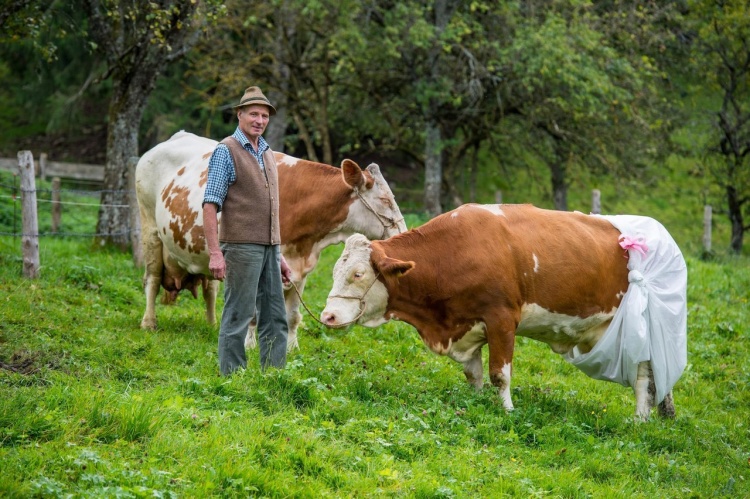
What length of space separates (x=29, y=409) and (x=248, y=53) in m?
18.8

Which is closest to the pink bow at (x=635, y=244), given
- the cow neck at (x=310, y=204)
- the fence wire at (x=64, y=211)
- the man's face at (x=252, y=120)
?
the cow neck at (x=310, y=204)

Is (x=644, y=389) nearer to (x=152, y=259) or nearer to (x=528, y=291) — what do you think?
(x=528, y=291)

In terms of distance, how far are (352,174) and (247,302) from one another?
240 cm

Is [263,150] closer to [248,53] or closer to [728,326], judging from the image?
[728,326]

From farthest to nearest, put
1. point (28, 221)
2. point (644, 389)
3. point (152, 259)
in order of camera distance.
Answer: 1. point (28, 221)
2. point (152, 259)
3. point (644, 389)

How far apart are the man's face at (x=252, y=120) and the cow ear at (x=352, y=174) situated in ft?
5.73

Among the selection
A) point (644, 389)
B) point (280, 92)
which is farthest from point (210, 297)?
point (280, 92)

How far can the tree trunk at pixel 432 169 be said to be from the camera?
863 inches

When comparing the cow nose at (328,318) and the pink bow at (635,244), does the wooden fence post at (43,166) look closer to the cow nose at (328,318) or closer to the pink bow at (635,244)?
the cow nose at (328,318)

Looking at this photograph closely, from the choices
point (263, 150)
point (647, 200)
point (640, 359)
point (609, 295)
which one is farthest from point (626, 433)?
point (647, 200)

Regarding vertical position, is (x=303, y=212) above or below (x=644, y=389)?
above

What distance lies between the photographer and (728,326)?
11234 millimetres

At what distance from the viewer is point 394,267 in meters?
7.01

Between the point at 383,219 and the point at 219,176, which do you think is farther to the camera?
the point at 383,219
